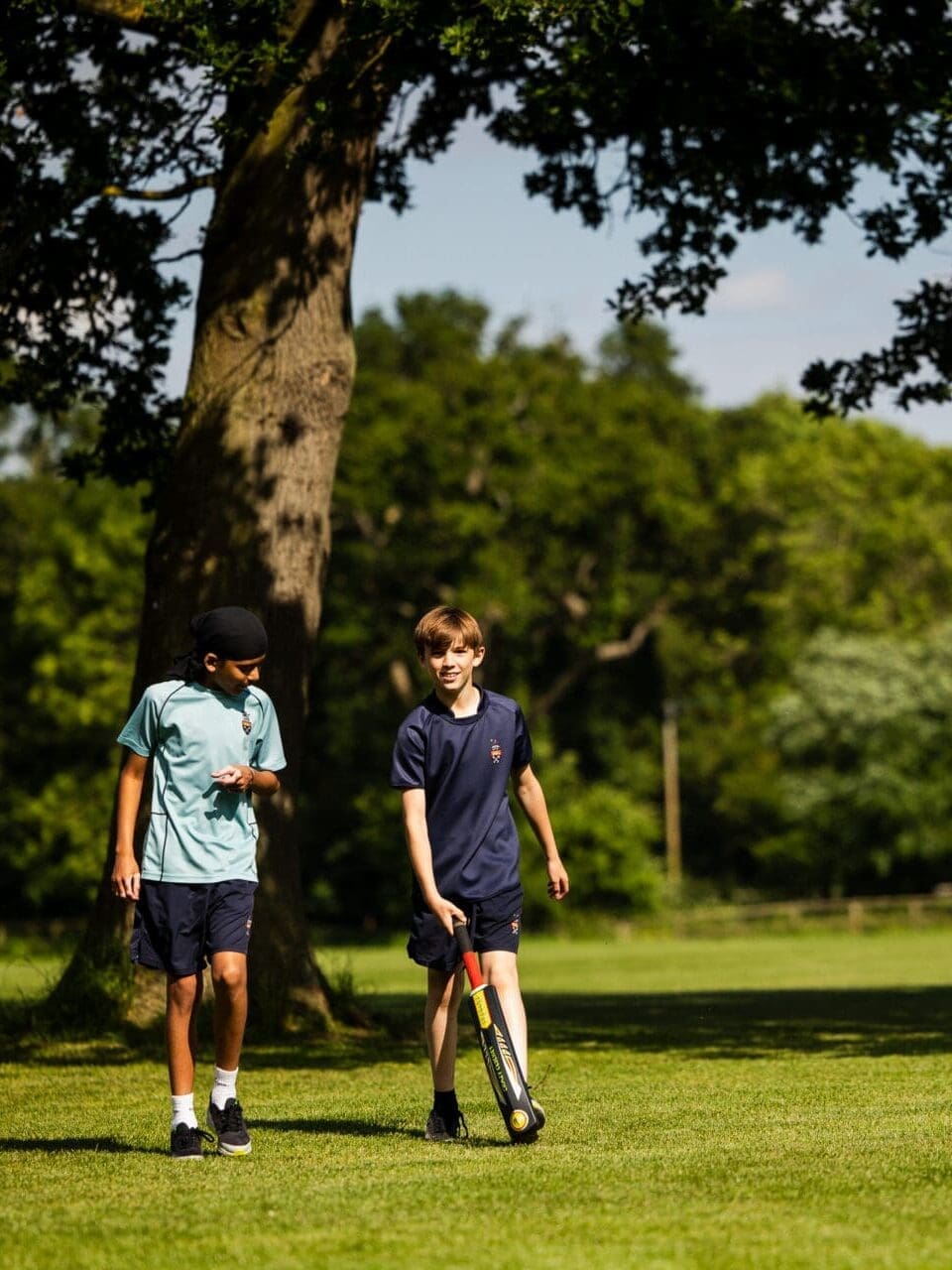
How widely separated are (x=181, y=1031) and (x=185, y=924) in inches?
16.4

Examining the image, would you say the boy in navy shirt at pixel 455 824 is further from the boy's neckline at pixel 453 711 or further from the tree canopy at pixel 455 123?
the tree canopy at pixel 455 123

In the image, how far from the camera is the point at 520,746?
323 inches

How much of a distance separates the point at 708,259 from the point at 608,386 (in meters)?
41.1

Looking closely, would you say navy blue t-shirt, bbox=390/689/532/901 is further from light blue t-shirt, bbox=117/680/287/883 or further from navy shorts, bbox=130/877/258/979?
navy shorts, bbox=130/877/258/979

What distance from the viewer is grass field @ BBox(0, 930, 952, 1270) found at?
5547 millimetres

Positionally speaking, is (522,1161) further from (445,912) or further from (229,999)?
(229,999)

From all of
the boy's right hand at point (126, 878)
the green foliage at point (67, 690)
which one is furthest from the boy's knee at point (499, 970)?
the green foliage at point (67, 690)

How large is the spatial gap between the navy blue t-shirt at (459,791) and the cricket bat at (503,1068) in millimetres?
267

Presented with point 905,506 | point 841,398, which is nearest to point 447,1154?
point 841,398

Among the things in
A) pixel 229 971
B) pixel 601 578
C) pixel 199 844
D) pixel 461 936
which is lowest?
pixel 229 971

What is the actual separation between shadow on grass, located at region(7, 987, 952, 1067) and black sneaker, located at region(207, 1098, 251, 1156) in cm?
96

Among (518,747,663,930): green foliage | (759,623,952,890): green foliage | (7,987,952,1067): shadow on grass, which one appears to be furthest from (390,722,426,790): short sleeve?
(759,623,952,890): green foliage

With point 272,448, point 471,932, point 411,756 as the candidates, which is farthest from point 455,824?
point 272,448

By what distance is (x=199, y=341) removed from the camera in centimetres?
1486
